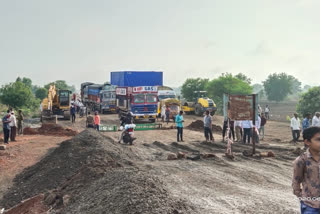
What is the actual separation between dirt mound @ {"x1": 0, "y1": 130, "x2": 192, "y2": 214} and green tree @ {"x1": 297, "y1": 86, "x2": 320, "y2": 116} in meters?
25.5

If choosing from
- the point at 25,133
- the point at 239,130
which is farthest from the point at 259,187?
the point at 25,133

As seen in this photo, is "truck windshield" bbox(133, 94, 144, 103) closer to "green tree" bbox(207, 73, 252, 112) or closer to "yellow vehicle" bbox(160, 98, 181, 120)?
"yellow vehicle" bbox(160, 98, 181, 120)

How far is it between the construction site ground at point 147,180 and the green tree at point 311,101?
20.0 metres

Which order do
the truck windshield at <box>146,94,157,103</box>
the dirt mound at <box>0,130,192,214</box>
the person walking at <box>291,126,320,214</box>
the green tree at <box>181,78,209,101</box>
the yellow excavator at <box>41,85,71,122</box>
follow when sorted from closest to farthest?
the person walking at <box>291,126,320,214</box>
the dirt mound at <box>0,130,192,214</box>
the truck windshield at <box>146,94,157,103</box>
the yellow excavator at <box>41,85,71,122</box>
the green tree at <box>181,78,209,101</box>

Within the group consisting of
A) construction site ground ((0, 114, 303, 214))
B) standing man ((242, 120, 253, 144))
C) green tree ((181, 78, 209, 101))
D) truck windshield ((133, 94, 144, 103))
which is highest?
green tree ((181, 78, 209, 101))

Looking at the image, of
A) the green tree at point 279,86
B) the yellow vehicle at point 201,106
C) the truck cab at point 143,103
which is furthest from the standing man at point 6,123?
the green tree at point 279,86

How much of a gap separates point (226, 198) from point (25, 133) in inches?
776

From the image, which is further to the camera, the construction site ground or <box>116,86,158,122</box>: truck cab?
<box>116,86,158,122</box>: truck cab

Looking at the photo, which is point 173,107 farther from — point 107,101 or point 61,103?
point 61,103

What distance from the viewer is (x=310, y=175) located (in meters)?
4.46

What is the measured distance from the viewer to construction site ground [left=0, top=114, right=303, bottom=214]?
6770mm

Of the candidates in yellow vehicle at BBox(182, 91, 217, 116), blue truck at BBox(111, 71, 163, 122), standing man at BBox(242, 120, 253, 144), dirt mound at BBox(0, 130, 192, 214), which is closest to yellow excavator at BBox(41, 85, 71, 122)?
blue truck at BBox(111, 71, 163, 122)

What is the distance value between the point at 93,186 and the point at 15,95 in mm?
45731

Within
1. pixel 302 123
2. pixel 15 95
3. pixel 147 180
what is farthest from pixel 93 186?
pixel 15 95
